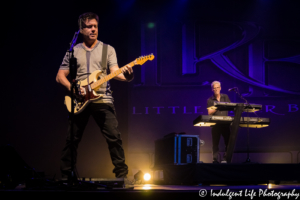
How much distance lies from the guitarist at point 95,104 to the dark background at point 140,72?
8.22 feet

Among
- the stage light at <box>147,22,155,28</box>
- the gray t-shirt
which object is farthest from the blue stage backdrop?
the gray t-shirt

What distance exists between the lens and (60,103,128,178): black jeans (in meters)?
3.62

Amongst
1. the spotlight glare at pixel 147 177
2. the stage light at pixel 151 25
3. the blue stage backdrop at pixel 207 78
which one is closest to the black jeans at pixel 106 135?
the spotlight glare at pixel 147 177

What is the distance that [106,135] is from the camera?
12.1ft

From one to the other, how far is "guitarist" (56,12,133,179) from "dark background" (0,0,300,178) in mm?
2506

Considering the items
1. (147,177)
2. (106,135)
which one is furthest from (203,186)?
(147,177)

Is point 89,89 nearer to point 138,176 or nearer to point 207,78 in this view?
point 138,176

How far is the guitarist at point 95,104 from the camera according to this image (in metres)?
3.64

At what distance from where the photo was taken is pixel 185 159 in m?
5.30

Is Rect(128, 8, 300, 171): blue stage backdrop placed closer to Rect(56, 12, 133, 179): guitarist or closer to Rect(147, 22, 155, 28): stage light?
Rect(147, 22, 155, 28): stage light

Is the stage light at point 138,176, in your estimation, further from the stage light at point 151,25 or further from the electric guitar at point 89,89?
the stage light at point 151,25

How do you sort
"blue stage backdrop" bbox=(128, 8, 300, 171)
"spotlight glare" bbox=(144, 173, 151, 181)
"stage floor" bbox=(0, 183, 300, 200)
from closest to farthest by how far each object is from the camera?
1. "stage floor" bbox=(0, 183, 300, 200)
2. "spotlight glare" bbox=(144, 173, 151, 181)
3. "blue stage backdrop" bbox=(128, 8, 300, 171)

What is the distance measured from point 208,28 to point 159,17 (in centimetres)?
105

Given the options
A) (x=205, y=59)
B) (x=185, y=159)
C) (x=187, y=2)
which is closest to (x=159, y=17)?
(x=187, y=2)
